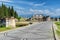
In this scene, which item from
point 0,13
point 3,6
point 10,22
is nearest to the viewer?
point 10,22

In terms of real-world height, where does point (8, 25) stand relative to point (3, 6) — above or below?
below

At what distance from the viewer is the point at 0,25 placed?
1875 inches

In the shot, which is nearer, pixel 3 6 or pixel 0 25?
pixel 0 25

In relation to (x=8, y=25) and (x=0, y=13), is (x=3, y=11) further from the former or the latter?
(x=8, y=25)

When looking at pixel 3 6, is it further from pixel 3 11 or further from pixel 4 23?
pixel 4 23

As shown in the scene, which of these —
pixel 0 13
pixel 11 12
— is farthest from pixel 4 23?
pixel 11 12

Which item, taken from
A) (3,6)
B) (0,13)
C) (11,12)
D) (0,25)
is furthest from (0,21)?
(11,12)

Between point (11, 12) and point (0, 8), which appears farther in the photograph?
point (11, 12)

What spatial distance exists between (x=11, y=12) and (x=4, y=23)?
309ft

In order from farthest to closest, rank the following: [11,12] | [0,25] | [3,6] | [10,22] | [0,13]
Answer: [11,12]
[3,6]
[0,13]
[10,22]
[0,25]

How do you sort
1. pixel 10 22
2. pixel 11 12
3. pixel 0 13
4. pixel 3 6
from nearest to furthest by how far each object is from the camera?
1. pixel 10 22
2. pixel 0 13
3. pixel 3 6
4. pixel 11 12

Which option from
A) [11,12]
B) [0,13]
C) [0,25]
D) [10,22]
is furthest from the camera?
[11,12]

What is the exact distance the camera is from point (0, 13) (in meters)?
116

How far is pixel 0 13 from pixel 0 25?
68869 millimetres
